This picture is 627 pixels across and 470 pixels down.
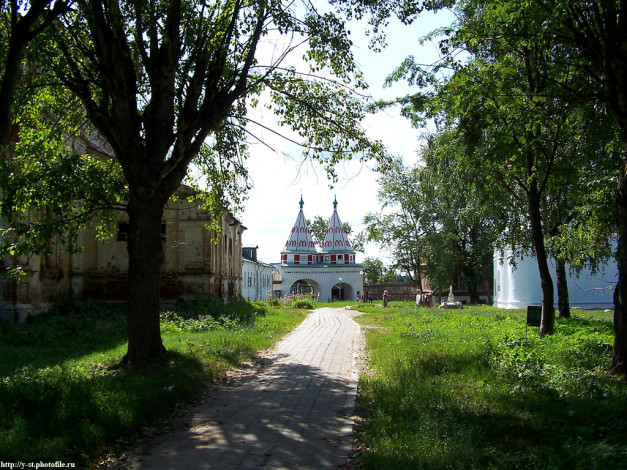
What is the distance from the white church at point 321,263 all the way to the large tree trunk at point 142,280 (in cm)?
5354

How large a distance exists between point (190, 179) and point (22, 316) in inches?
262

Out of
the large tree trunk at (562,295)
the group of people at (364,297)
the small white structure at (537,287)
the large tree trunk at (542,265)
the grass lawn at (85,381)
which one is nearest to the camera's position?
the grass lawn at (85,381)

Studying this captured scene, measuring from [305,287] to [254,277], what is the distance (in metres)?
22.3

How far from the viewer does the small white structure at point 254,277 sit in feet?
158

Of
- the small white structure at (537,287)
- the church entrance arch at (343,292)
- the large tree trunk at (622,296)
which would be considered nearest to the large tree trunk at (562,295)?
the small white structure at (537,287)

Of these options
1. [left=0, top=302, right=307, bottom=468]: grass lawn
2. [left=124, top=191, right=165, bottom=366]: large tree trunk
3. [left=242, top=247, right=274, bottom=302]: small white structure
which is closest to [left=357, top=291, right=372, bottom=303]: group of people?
[left=242, top=247, right=274, bottom=302]: small white structure

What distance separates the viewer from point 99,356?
418 inches

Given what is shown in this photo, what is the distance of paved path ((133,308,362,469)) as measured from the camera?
16.7ft

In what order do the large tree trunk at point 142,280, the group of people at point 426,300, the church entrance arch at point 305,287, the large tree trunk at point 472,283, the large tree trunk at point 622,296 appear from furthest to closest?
the church entrance arch at point 305,287 < the large tree trunk at point 472,283 < the group of people at point 426,300 < the large tree trunk at point 142,280 < the large tree trunk at point 622,296

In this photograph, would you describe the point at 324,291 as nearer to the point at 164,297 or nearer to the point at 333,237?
the point at 333,237

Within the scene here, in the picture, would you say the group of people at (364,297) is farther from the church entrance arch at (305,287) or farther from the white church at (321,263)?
the church entrance arch at (305,287)

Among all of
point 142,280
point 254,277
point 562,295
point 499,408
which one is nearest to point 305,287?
point 254,277

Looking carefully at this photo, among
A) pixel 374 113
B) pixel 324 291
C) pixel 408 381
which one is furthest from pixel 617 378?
pixel 324 291

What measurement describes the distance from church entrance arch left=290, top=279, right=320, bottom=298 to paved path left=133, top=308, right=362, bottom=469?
4990 centimetres
